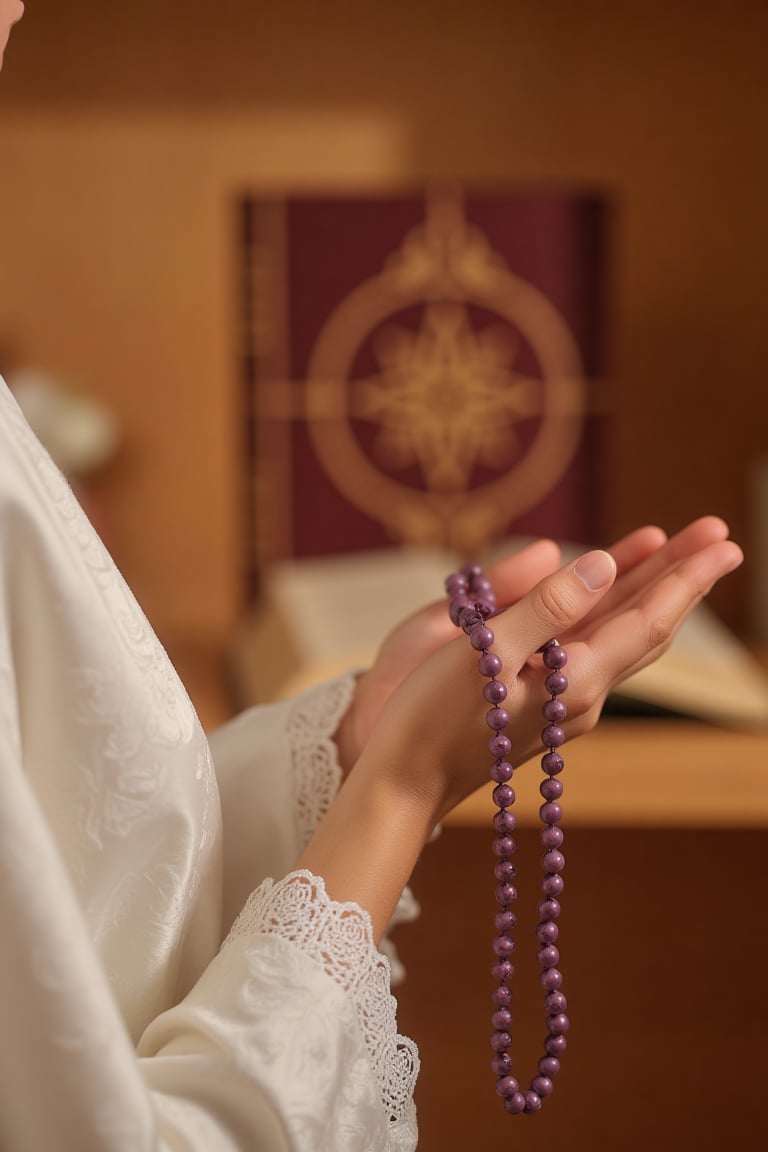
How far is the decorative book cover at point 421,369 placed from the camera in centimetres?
159

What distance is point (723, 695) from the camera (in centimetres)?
120

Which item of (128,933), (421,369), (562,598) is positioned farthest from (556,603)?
(421,369)

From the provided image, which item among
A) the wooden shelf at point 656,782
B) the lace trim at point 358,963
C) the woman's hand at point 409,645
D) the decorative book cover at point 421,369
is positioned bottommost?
the wooden shelf at point 656,782

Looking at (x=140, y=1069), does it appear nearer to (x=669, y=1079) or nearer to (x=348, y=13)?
(x=669, y=1079)

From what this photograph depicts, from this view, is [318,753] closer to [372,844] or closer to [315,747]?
[315,747]

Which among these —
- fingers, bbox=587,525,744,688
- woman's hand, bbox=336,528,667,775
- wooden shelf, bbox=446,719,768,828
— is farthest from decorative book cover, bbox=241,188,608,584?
fingers, bbox=587,525,744,688

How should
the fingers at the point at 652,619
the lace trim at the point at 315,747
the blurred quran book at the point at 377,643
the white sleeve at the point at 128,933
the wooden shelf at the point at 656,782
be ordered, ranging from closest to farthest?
the white sleeve at the point at 128,933
the fingers at the point at 652,619
the lace trim at the point at 315,747
the wooden shelf at the point at 656,782
the blurred quran book at the point at 377,643

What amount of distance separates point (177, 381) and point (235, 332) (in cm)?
9

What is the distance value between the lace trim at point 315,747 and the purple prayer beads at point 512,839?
0.13 m

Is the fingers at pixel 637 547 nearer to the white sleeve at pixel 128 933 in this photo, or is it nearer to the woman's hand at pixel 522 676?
the woman's hand at pixel 522 676

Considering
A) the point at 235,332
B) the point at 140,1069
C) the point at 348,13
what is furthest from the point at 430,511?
the point at 140,1069

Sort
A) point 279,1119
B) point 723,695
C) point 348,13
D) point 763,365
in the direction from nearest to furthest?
1. point 279,1119
2. point 723,695
3. point 348,13
4. point 763,365

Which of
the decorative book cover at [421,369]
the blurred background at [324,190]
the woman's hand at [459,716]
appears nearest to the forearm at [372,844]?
the woman's hand at [459,716]

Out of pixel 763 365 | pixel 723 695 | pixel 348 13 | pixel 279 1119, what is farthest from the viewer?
pixel 763 365
